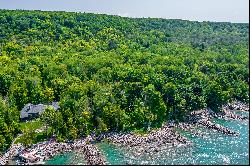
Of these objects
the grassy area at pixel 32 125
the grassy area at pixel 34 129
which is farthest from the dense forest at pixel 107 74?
the grassy area at pixel 32 125

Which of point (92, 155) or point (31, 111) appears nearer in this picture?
point (92, 155)

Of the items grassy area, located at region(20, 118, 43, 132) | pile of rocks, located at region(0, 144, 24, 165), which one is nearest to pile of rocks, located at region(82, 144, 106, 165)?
pile of rocks, located at region(0, 144, 24, 165)

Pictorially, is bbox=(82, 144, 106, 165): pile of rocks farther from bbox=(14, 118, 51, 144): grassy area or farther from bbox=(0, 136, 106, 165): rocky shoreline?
bbox=(14, 118, 51, 144): grassy area

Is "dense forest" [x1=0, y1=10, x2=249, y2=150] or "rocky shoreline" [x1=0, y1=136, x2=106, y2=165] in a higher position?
"dense forest" [x1=0, y1=10, x2=249, y2=150]

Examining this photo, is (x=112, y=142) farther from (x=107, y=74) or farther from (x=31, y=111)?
(x=107, y=74)

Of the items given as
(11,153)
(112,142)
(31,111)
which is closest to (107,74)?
(31,111)

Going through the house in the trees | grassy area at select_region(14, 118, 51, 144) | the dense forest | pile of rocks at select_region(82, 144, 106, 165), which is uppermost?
the dense forest
